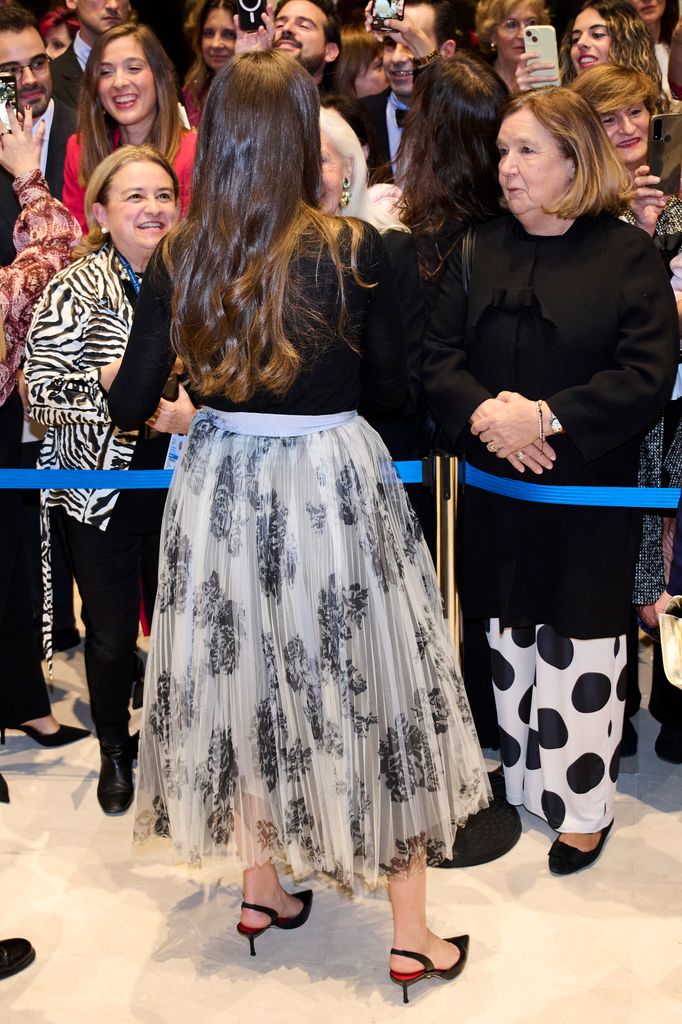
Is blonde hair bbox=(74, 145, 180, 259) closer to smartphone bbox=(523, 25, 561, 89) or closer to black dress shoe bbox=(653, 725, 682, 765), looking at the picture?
smartphone bbox=(523, 25, 561, 89)

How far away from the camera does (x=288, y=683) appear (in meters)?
2.67

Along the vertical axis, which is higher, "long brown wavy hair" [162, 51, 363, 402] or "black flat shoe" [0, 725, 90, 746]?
"long brown wavy hair" [162, 51, 363, 402]

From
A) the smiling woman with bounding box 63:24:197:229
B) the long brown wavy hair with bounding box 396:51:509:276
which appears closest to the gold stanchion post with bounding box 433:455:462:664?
the long brown wavy hair with bounding box 396:51:509:276

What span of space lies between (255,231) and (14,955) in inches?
72.2

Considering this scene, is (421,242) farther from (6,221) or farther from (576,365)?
(6,221)

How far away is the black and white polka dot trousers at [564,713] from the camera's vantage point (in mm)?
3252

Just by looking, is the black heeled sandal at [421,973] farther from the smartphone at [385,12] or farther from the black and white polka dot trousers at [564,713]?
the smartphone at [385,12]

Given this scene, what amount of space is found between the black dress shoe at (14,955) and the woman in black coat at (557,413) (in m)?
1.39

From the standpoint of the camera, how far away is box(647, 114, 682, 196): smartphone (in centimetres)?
353

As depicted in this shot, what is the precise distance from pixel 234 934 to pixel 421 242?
1.94 metres

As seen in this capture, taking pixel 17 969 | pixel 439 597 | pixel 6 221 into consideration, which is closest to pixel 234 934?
pixel 17 969

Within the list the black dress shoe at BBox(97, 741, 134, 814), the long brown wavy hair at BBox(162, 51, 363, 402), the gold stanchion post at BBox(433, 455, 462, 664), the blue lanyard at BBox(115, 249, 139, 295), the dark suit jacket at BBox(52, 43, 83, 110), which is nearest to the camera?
the long brown wavy hair at BBox(162, 51, 363, 402)

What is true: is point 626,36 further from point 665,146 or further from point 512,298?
point 512,298

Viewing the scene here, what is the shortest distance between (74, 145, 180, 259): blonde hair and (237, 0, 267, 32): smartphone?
126 cm
